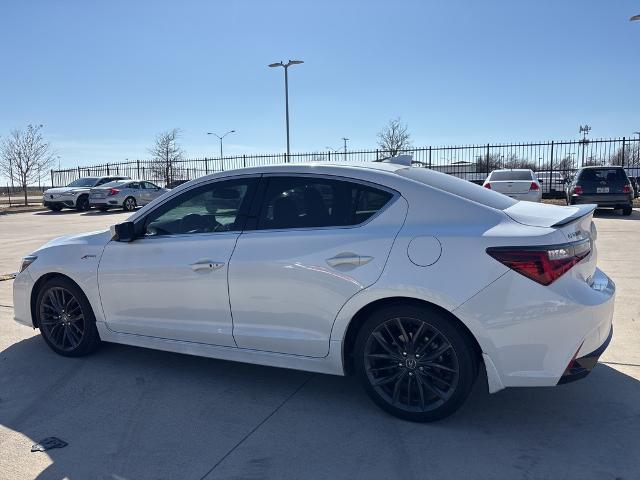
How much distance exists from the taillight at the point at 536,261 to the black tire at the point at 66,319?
3.31m

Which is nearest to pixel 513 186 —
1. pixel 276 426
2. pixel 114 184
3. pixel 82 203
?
pixel 276 426

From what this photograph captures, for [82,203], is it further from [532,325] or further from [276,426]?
[532,325]

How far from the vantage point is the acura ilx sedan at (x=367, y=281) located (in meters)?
3.10

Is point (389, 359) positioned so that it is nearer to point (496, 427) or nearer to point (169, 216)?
point (496, 427)

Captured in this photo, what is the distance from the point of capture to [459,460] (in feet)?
9.89

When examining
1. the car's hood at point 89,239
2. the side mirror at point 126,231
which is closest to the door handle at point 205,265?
the side mirror at point 126,231

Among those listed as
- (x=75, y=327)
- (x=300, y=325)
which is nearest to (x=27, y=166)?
(x=75, y=327)

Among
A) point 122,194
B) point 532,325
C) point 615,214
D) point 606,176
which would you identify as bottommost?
point 615,214

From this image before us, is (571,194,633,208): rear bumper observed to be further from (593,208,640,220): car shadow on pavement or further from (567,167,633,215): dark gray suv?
(593,208,640,220): car shadow on pavement

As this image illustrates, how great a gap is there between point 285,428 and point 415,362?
91 cm

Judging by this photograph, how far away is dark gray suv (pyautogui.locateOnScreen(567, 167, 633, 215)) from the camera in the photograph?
1666 cm

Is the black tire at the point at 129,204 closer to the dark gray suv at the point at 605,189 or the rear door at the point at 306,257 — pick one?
the dark gray suv at the point at 605,189

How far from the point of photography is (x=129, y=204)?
25422 millimetres

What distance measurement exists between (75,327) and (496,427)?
136 inches
